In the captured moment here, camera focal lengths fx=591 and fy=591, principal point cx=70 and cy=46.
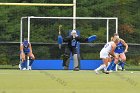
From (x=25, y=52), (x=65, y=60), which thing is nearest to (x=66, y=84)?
(x=65, y=60)

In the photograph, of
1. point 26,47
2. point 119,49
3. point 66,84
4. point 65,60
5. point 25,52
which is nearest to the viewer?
point 66,84

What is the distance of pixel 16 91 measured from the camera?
1427 centimetres

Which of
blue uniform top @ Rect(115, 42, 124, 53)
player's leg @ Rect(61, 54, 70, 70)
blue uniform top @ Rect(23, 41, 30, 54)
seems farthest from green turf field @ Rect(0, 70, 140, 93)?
blue uniform top @ Rect(23, 41, 30, 54)

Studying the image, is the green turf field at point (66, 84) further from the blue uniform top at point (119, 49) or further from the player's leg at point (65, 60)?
the blue uniform top at point (119, 49)

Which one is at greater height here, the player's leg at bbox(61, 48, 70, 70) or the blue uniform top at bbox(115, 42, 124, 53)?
the blue uniform top at bbox(115, 42, 124, 53)

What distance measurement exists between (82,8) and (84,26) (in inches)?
564

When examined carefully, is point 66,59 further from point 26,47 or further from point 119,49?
point 119,49

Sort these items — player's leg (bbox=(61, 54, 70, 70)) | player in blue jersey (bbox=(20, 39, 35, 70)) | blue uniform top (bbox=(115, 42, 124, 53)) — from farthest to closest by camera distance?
player in blue jersey (bbox=(20, 39, 35, 70)) < blue uniform top (bbox=(115, 42, 124, 53)) < player's leg (bbox=(61, 54, 70, 70))

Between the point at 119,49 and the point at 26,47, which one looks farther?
the point at 26,47

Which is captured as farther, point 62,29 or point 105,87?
point 62,29

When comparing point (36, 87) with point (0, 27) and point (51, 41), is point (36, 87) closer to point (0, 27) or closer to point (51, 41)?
point (51, 41)

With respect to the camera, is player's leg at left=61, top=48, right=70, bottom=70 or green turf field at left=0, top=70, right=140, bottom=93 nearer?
green turf field at left=0, top=70, right=140, bottom=93

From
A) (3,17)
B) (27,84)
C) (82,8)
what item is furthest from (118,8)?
(27,84)

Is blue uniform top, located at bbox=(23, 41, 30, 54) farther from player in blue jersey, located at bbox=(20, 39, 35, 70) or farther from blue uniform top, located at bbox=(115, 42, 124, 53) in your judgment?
blue uniform top, located at bbox=(115, 42, 124, 53)
